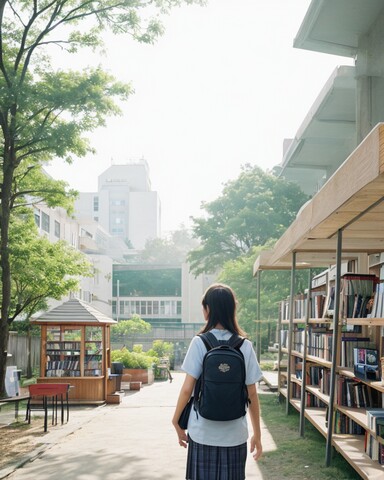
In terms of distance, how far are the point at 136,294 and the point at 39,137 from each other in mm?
67677

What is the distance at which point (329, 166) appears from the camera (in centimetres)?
2300

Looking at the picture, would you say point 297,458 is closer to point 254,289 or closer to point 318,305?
point 318,305

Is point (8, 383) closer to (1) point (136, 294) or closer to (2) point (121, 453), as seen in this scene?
(2) point (121, 453)

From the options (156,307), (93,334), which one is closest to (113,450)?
(93,334)

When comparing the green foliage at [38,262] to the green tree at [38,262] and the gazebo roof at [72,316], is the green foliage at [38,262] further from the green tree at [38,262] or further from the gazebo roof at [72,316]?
the gazebo roof at [72,316]

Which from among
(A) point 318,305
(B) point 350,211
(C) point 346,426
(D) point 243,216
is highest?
(D) point 243,216

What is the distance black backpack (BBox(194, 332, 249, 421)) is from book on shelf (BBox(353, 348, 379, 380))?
383cm

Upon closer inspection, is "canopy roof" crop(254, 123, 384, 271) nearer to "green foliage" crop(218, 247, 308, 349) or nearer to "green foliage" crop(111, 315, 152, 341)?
"green foliage" crop(218, 247, 308, 349)

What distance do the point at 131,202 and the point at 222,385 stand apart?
153443 mm

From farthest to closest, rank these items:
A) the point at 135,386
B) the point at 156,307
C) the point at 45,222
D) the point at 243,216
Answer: the point at 156,307, the point at 243,216, the point at 45,222, the point at 135,386

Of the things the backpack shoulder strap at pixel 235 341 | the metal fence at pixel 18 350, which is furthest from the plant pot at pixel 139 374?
the backpack shoulder strap at pixel 235 341

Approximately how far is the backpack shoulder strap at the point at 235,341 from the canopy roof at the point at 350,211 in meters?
1.49

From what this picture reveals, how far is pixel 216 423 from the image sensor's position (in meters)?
5.16

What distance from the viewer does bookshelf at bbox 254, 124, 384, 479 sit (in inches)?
268
